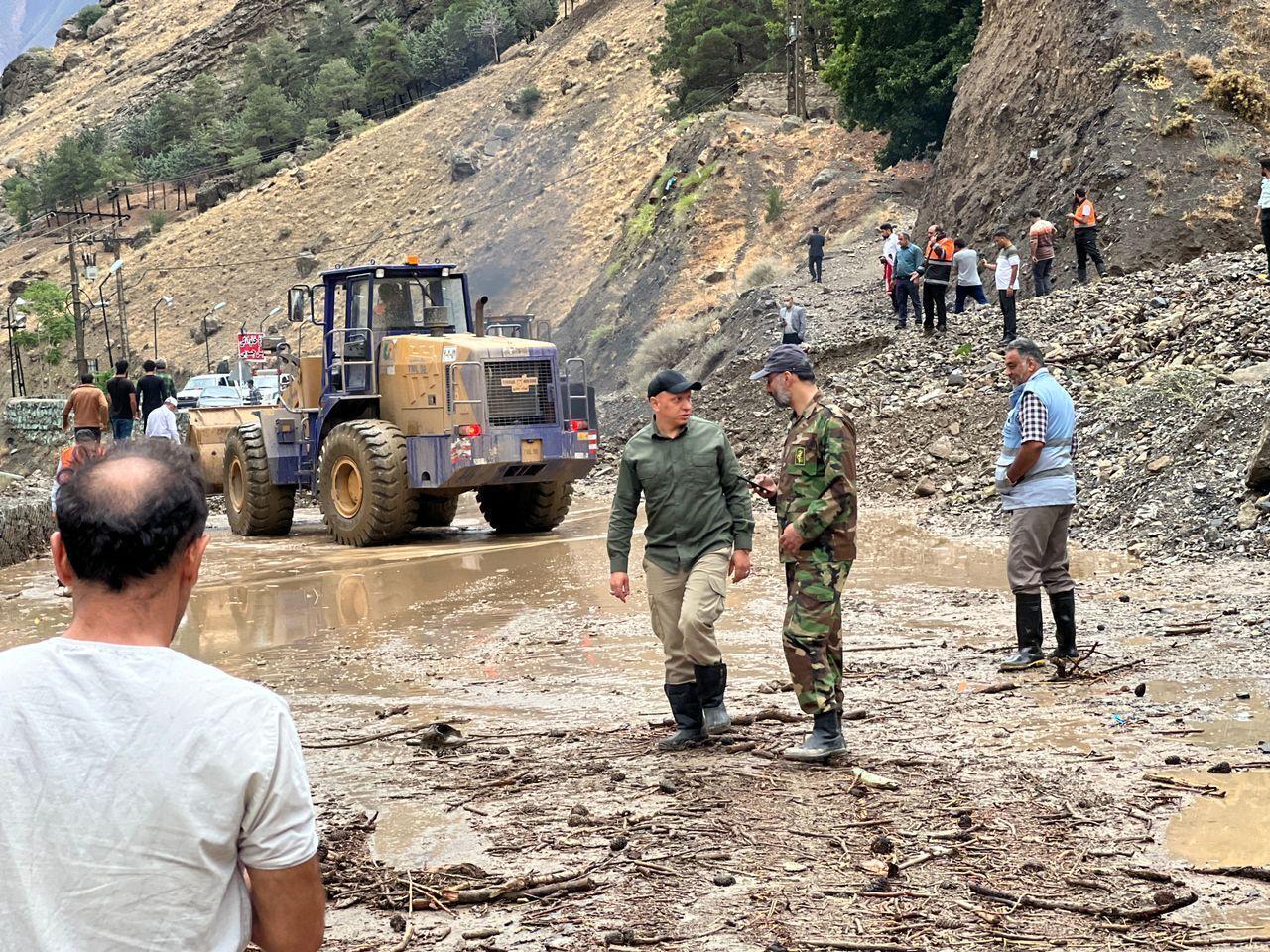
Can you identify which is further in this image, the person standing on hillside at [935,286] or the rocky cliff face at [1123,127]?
the rocky cliff face at [1123,127]

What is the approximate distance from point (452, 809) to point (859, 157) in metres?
38.4

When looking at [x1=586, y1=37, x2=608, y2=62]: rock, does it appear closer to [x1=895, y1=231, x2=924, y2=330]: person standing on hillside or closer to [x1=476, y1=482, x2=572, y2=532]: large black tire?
[x1=895, y1=231, x2=924, y2=330]: person standing on hillside

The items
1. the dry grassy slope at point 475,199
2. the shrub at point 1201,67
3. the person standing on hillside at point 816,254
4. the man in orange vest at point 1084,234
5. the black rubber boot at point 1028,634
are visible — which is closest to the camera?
the black rubber boot at point 1028,634

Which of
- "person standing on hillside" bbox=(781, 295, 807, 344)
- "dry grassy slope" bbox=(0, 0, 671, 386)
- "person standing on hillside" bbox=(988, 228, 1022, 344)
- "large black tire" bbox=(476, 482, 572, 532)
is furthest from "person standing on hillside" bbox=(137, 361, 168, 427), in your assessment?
"dry grassy slope" bbox=(0, 0, 671, 386)

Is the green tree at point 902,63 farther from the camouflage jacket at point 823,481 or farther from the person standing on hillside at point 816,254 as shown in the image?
the camouflage jacket at point 823,481

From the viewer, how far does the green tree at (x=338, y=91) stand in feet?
276

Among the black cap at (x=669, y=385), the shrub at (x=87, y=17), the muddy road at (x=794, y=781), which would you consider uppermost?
the shrub at (x=87, y=17)

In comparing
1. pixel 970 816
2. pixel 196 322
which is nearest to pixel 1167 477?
pixel 970 816

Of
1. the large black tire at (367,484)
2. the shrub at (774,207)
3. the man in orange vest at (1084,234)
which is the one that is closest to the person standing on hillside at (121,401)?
the large black tire at (367,484)

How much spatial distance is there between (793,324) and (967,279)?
117 inches

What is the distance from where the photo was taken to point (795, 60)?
4434 centimetres

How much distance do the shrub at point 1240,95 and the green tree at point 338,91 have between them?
64531 millimetres

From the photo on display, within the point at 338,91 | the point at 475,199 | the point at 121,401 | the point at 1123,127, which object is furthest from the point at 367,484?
the point at 338,91

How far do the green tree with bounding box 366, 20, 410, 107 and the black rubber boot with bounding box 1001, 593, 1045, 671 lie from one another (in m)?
77.8
